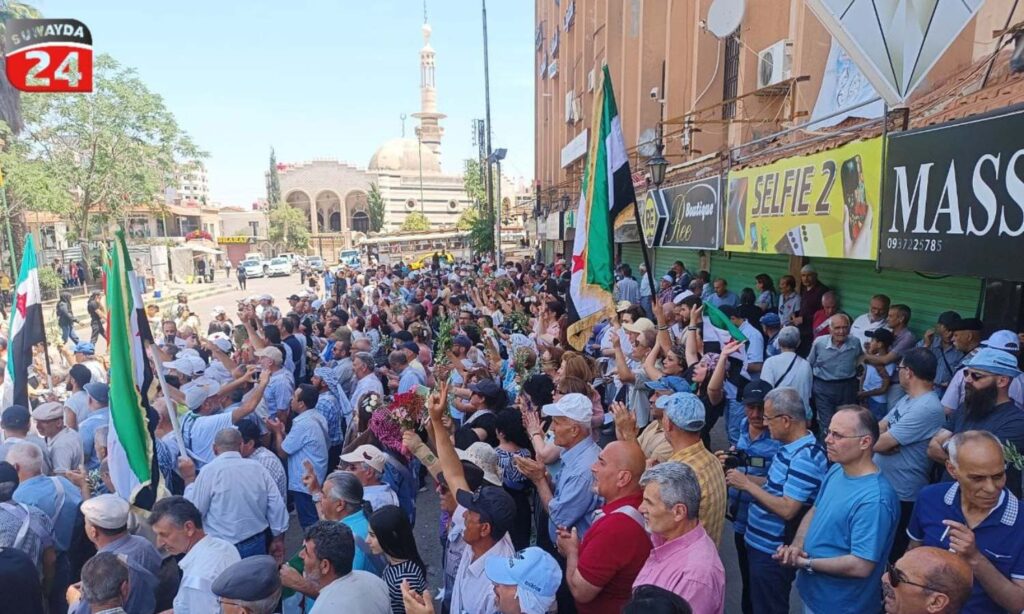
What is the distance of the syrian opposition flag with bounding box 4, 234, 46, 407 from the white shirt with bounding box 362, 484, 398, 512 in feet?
13.9

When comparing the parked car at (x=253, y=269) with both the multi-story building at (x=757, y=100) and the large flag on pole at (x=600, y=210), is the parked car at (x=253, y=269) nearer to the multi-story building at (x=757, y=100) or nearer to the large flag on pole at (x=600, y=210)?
the multi-story building at (x=757, y=100)

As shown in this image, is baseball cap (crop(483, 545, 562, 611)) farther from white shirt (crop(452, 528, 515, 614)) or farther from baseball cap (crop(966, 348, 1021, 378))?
baseball cap (crop(966, 348, 1021, 378))

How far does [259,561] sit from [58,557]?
236 cm

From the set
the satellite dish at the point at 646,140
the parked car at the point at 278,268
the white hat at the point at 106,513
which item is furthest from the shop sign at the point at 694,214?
the parked car at the point at 278,268

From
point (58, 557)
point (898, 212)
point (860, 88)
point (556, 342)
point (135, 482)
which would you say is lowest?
point (58, 557)

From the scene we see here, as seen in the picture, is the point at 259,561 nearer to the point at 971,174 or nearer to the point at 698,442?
the point at 698,442

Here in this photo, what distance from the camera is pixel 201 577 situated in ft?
10.1

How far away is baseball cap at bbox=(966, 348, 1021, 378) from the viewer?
3.44 meters

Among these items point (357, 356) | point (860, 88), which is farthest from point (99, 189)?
point (860, 88)

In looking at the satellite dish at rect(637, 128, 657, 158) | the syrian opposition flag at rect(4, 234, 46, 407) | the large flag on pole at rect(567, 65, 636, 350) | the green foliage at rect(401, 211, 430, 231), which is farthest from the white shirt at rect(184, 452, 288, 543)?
the green foliage at rect(401, 211, 430, 231)

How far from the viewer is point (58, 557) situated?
159 inches

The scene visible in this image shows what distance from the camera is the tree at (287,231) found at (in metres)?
71.7

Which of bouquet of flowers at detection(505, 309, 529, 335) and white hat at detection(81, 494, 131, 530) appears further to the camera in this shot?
bouquet of flowers at detection(505, 309, 529, 335)

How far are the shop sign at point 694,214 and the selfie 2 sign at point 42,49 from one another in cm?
1443
